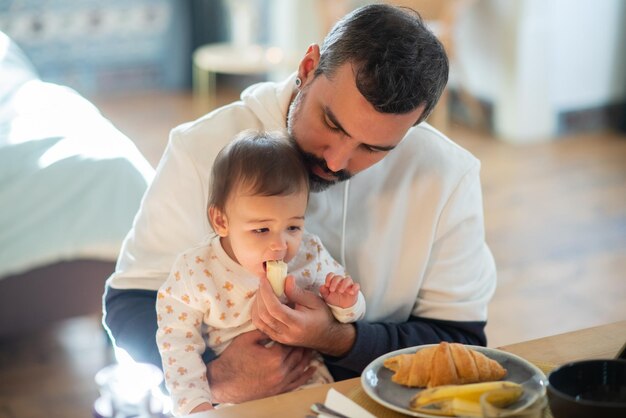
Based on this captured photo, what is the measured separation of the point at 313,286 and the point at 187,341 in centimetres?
24

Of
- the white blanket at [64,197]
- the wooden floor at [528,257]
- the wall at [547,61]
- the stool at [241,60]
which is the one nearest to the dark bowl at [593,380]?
the white blanket at [64,197]

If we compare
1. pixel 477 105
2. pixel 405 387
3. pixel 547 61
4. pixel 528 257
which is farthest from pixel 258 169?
pixel 477 105

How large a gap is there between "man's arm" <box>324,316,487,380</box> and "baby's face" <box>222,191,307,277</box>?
0.20 meters

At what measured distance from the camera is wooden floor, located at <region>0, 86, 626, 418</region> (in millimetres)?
3080

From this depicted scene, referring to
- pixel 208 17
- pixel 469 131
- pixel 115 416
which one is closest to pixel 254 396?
pixel 115 416

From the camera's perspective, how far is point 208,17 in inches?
275

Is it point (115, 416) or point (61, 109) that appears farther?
point (61, 109)

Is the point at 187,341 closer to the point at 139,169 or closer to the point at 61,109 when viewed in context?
the point at 139,169

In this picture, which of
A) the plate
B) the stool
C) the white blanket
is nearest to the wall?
the stool

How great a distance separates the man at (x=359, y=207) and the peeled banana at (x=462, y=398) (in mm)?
382

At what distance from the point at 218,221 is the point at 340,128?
26cm

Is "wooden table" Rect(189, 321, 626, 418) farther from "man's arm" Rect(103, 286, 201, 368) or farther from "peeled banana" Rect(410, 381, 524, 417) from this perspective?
"man's arm" Rect(103, 286, 201, 368)

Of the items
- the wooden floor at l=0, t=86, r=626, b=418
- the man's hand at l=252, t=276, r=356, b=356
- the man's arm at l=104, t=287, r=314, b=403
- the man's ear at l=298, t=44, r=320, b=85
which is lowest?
the wooden floor at l=0, t=86, r=626, b=418

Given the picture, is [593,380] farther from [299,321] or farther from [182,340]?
[182,340]
